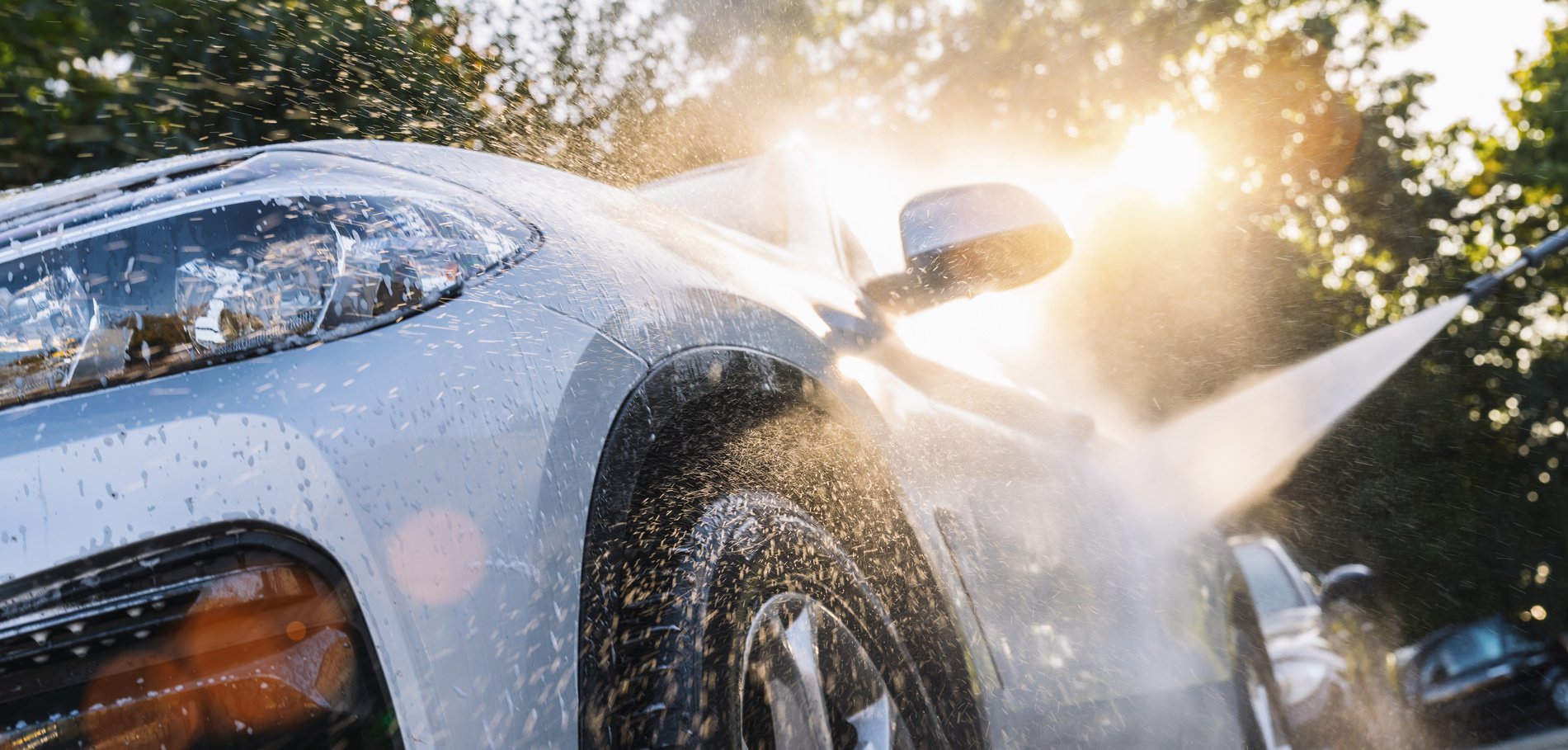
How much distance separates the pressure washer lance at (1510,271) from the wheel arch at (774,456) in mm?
7443

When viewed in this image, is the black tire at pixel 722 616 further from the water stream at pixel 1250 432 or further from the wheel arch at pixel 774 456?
the water stream at pixel 1250 432

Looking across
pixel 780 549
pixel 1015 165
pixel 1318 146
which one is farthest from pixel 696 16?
→ pixel 1318 146

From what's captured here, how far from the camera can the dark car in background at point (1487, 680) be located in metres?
8.51

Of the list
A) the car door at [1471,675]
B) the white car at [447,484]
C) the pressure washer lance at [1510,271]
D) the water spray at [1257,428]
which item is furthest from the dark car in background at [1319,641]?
the pressure washer lance at [1510,271]

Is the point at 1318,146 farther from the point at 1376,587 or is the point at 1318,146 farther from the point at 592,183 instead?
the point at 592,183

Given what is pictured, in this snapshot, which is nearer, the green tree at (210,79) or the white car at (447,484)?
the white car at (447,484)

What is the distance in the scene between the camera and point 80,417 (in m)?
0.97

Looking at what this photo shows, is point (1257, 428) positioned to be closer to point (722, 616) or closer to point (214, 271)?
point (722, 616)

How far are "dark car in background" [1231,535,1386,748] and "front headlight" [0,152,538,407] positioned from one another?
3.89 metres

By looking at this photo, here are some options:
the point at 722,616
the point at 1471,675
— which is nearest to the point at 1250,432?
the point at 1471,675

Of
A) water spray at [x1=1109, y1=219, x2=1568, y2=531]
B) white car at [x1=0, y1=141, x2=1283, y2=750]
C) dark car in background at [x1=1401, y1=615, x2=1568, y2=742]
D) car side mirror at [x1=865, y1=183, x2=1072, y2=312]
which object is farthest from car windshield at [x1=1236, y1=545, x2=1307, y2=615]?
dark car in background at [x1=1401, y1=615, x2=1568, y2=742]

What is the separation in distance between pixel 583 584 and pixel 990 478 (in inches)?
51.1

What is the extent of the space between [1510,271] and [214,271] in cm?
979

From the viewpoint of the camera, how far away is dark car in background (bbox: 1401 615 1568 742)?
335 inches
